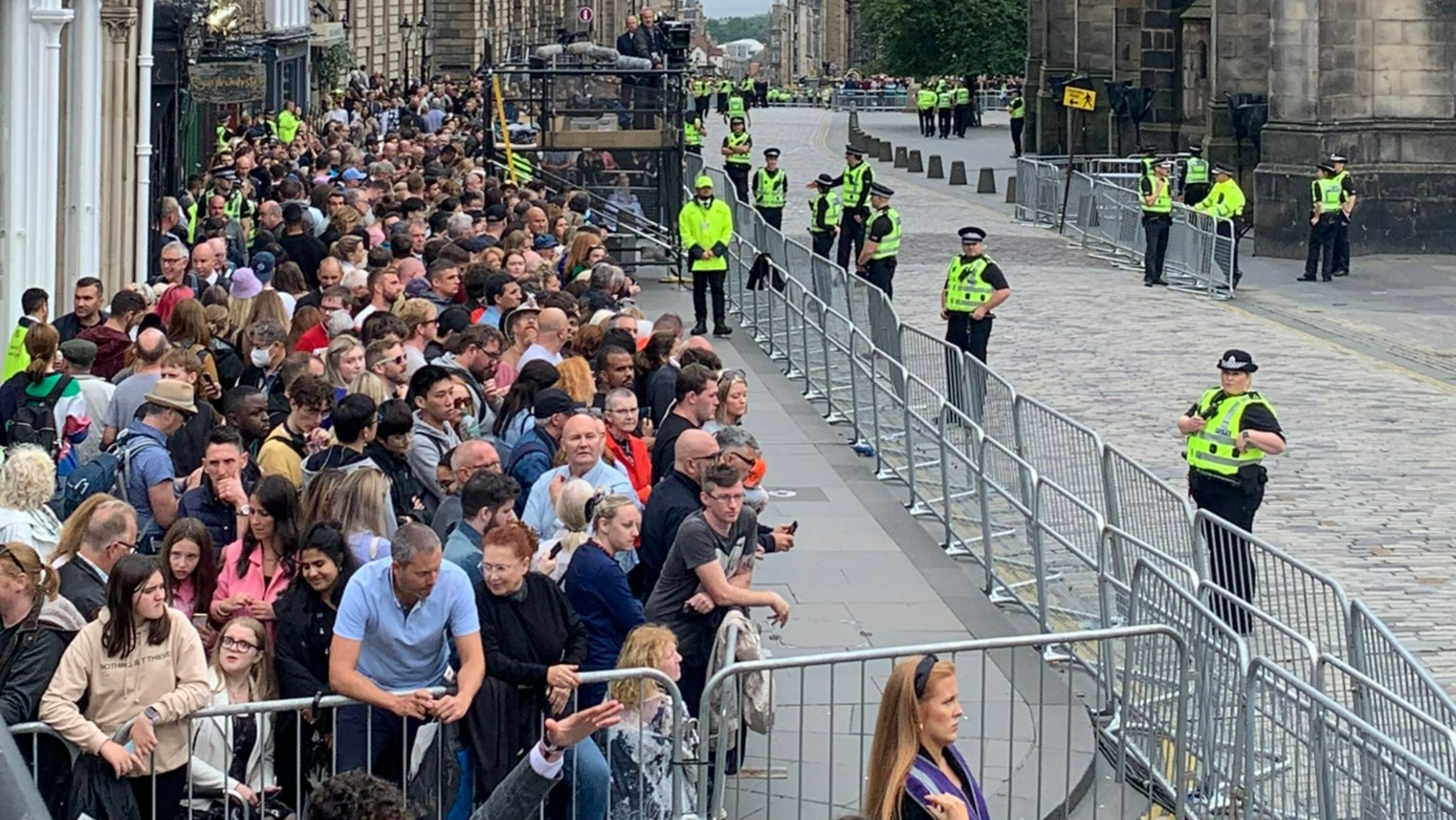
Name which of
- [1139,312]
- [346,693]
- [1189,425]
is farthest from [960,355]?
[1139,312]

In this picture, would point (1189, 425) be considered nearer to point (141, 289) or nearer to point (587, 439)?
point (587, 439)

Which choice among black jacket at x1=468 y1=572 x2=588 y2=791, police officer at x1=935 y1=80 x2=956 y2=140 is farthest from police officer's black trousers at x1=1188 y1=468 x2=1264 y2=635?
police officer at x1=935 y1=80 x2=956 y2=140

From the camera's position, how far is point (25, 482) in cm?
828

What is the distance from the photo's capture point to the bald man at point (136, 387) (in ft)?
35.1

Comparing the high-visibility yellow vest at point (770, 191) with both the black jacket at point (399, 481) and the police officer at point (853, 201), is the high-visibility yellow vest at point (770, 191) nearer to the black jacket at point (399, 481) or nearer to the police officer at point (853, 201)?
the police officer at point (853, 201)

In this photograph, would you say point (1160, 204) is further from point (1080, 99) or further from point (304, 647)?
point (304, 647)

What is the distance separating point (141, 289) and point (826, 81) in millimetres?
113367

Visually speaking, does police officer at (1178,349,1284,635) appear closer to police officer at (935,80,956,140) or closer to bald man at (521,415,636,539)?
bald man at (521,415,636,539)

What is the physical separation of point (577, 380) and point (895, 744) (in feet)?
17.9

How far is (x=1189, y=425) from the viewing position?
12180 millimetres

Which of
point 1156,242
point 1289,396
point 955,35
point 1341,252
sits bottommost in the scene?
point 1289,396

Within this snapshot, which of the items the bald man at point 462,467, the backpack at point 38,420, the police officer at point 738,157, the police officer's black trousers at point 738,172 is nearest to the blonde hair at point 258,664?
the bald man at point 462,467

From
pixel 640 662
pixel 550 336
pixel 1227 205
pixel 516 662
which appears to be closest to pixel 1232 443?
pixel 550 336

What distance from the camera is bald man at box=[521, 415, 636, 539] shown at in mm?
9438
